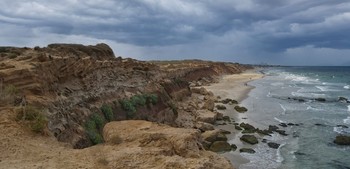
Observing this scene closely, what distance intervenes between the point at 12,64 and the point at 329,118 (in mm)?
31157

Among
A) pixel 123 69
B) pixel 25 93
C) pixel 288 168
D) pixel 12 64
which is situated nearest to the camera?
pixel 25 93

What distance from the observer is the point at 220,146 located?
83.1ft

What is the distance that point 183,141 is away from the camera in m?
11.2

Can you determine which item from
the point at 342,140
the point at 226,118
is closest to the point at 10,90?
the point at 342,140

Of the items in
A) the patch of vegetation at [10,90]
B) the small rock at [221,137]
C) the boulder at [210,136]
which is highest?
the patch of vegetation at [10,90]

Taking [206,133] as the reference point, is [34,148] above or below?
above

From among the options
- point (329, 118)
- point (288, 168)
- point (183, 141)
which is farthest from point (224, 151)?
point (329, 118)

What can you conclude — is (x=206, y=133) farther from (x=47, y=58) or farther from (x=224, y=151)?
(x=47, y=58)

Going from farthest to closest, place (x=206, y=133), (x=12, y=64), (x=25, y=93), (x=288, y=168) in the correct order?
1. (x=206, y=133)
2. (x=288, y=168)
3. (x=12, y=64)
4. (x=25, y=93)

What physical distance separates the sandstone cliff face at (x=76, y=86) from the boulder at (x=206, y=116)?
2.29 m

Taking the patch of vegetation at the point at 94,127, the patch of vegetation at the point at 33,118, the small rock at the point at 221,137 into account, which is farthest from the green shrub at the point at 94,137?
the small rock at the point at 221,137

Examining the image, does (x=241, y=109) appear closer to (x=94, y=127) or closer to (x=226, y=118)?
(x=226, y=118)

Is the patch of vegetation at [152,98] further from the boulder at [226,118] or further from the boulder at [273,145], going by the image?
the boulder at [273,145]

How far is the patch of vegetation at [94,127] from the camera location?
18.9m
